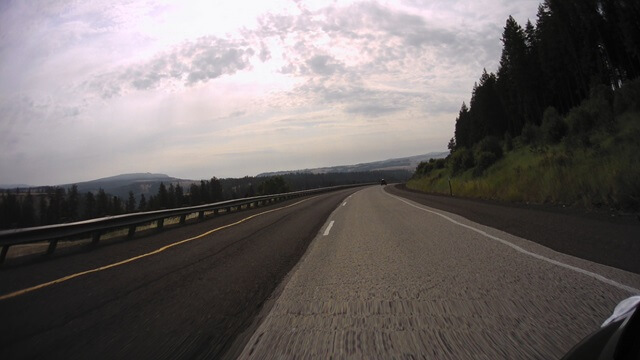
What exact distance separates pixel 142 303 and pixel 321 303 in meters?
2.29

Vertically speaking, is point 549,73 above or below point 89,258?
above

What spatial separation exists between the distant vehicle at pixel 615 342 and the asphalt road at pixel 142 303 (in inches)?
104

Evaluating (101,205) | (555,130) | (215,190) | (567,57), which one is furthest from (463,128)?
(101,205)

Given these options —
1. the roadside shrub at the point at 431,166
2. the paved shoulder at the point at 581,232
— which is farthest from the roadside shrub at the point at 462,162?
the paved shoulder at the point at 581,232

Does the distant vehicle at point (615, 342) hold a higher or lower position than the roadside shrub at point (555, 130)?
lower

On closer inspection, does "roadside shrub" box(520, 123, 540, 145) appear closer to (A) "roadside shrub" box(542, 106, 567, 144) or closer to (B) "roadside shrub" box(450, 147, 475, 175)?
(A) "roadside shrub" box(542, 106, 567, 144)

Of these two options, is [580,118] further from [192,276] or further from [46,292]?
[46,292]

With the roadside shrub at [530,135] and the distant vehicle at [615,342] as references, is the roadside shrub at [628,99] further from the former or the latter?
the distant vehicle at [615,342]

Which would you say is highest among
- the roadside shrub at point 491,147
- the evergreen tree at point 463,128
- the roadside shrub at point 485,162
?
the evergreen tree at point 463,128

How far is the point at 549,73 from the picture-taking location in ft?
176

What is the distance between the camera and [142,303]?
4.73 meters

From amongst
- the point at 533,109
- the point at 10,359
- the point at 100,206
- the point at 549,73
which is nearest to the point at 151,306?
the point at 10,359

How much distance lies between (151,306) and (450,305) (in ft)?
11.6

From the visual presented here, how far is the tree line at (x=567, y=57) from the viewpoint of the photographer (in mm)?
39625
